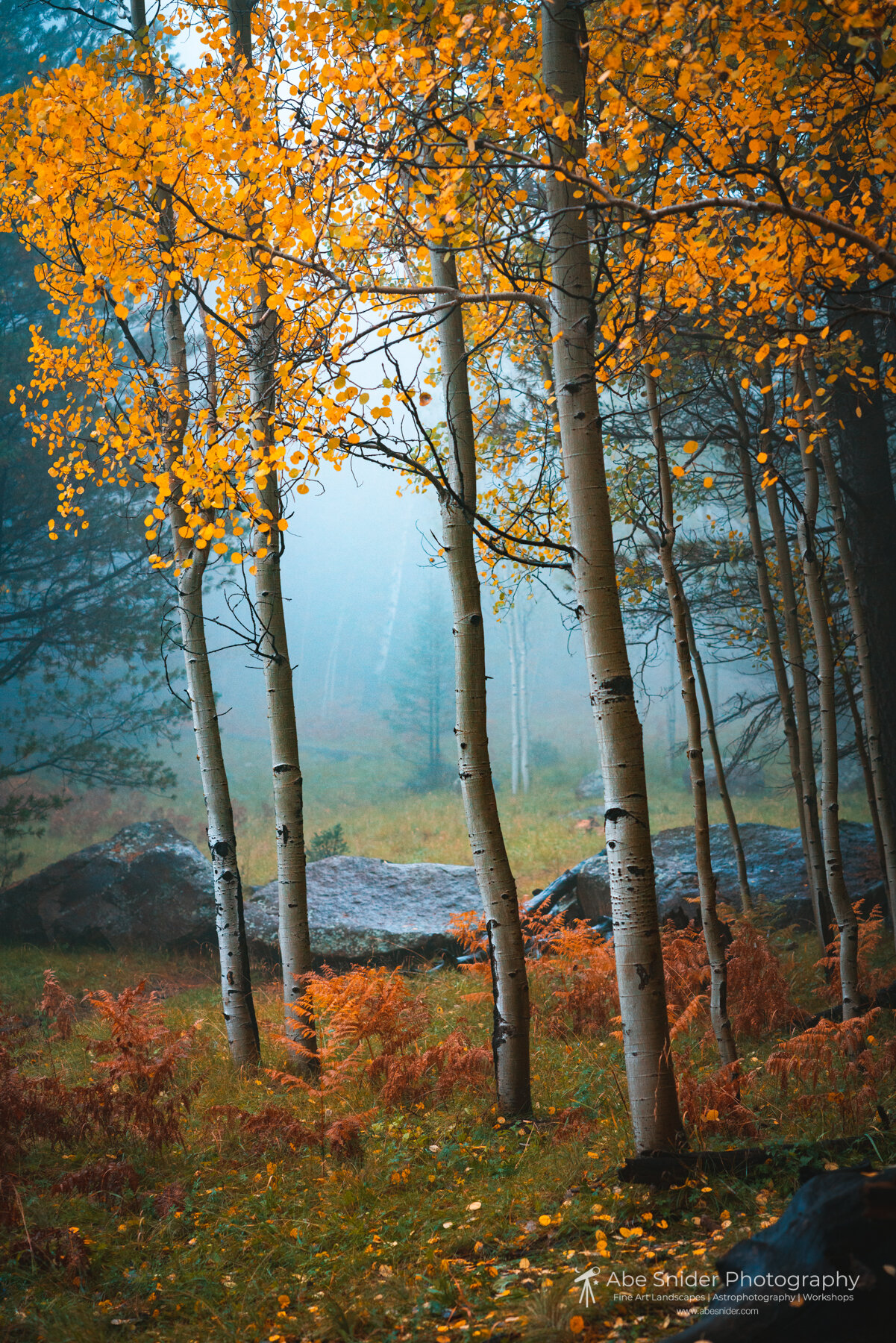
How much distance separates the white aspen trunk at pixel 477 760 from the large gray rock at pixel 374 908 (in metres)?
4.78

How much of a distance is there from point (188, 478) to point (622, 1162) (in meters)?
4.05

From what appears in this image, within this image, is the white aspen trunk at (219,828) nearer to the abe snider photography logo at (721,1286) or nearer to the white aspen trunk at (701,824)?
the white aspen trunk at (701,824)

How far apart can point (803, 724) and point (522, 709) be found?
1996 centimetres

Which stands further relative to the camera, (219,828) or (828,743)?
(219,828)

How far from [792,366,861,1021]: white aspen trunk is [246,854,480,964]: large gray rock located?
522 centimetres

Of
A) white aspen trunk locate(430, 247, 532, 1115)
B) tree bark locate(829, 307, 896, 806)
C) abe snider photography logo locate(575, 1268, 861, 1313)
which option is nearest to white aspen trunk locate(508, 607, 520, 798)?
tree bark locate(829, 307, 896, 806)

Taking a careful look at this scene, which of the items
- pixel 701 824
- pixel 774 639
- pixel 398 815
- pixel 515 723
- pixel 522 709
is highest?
pixel 522 709

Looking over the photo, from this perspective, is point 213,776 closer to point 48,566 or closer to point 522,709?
point 48,566

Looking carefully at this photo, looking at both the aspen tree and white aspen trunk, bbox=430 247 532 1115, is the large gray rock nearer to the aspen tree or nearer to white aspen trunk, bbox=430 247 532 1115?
the aspen tree

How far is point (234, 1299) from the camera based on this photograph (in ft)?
10.1

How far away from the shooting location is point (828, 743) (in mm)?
5207

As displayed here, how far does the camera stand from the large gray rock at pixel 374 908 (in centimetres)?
951

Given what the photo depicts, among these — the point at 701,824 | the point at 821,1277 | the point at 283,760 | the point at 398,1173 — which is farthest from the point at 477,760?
the point at 821,1277

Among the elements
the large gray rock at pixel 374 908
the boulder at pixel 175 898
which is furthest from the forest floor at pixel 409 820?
the boulder at pixel 175 898
